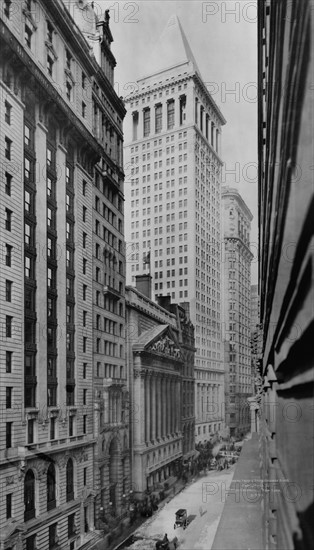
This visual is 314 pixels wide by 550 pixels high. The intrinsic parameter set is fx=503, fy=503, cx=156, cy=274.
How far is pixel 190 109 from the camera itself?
1055cm

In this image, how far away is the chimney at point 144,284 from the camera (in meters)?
10.8

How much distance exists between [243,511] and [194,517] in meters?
1.13

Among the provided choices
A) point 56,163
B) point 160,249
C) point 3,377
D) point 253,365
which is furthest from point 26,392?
point 253,365

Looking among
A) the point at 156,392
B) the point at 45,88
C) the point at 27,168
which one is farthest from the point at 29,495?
the point at 45,88

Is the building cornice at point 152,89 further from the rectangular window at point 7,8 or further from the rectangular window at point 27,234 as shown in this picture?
the rectangular window at point 27,234

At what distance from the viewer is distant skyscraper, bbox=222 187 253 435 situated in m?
11.6

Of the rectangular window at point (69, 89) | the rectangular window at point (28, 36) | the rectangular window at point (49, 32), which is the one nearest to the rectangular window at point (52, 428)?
the rectangular window at point (69, 89)

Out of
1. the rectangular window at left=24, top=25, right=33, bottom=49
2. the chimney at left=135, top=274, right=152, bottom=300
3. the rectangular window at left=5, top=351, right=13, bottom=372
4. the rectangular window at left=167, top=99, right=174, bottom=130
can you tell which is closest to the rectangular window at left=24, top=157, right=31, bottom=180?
the rectangular window at left=24, top=25, right=33, bottom=49

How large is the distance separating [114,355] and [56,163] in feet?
13.0

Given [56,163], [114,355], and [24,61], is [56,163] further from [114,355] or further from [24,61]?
[114,355]

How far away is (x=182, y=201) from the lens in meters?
11.9

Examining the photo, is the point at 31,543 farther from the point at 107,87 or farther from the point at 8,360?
the point at 107,87

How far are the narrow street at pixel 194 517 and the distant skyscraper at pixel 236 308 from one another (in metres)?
2.66

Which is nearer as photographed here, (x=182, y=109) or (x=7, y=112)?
(x=7, y=112)
